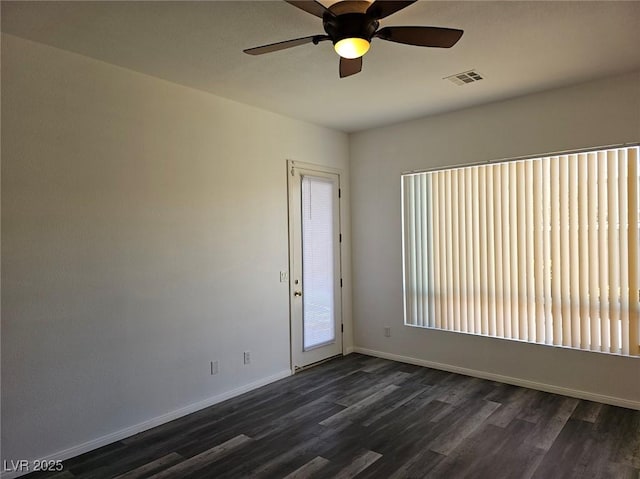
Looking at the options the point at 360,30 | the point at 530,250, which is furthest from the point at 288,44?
the point at 530,250

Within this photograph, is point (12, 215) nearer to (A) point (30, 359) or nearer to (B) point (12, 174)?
(B) point (12, 174)

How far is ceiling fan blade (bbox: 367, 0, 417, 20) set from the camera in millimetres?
1997

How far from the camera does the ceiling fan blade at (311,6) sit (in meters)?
1.98

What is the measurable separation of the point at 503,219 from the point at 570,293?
948 millimetres

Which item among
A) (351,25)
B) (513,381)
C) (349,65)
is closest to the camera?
(351,25)

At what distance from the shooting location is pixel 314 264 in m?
4.99

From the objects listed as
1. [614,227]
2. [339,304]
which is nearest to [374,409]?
[339,304]

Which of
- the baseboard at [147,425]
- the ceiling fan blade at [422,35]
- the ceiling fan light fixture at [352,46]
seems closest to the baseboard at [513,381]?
the baseboard at [147,425]

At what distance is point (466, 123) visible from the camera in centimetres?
447

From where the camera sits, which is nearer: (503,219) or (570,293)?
(570,293)

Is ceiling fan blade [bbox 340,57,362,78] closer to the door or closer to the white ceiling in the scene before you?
the white ceiling

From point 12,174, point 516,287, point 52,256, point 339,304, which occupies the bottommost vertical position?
point 339,304

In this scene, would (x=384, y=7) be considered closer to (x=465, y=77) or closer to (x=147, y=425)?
(x=465, y=77)

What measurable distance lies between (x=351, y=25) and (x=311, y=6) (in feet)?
0.84
